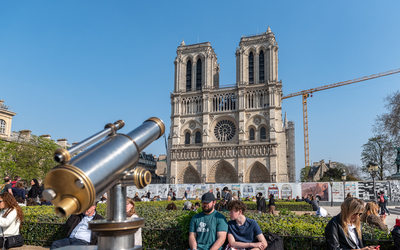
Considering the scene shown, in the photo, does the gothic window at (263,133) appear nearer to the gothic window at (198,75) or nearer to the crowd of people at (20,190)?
the gothic window at (198,75)

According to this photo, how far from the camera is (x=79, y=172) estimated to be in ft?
4.24

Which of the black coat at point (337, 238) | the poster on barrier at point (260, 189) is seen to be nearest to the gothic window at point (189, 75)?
the poster on barrier at point (260, 189)

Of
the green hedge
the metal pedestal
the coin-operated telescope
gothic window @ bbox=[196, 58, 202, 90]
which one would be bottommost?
the green hedge

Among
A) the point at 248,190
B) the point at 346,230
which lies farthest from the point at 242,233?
the point at 248,190

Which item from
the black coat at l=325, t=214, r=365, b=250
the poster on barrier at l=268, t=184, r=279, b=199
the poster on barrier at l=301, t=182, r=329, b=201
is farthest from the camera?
the poster on barrier at l=268, t=184, r=279, b=199

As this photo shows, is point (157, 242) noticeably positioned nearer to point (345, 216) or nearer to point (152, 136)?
point (345, 216)

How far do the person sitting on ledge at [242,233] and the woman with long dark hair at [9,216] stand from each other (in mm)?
3588

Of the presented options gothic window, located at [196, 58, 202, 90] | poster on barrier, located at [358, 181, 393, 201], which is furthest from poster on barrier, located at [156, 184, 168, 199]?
gothic window, located at [196, 58, 202, 90]

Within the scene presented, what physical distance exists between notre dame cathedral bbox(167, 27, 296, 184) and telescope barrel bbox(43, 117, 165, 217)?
38383mm

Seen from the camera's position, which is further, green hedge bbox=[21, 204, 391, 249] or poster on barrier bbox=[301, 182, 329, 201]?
poster on barrier bbox=[301, 182, 329, 201]

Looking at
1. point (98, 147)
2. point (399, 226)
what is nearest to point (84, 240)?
point (98, 147)

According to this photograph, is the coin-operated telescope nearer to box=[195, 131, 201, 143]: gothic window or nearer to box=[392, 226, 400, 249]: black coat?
box=[392, 226, 400, 249]: black coat

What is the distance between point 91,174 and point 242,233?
10.8 feet

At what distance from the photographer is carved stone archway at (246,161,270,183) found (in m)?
39.6
